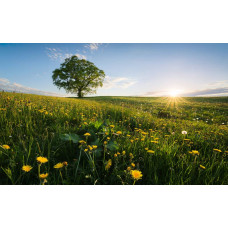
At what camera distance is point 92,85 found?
110 ft

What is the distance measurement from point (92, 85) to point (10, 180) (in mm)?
33484

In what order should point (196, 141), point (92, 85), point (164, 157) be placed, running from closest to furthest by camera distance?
point (164, 157) → point (196, 141) → point (92, 85)

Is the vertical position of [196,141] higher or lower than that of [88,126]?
lower

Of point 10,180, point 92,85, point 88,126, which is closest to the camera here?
point 10,180

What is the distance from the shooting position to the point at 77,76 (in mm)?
29578

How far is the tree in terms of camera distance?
29547 mm

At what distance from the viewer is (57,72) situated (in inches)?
1222

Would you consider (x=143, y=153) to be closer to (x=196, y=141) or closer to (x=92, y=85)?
(x=196, y=141)

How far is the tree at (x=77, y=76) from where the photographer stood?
29.5m

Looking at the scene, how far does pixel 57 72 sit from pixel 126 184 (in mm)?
34725
